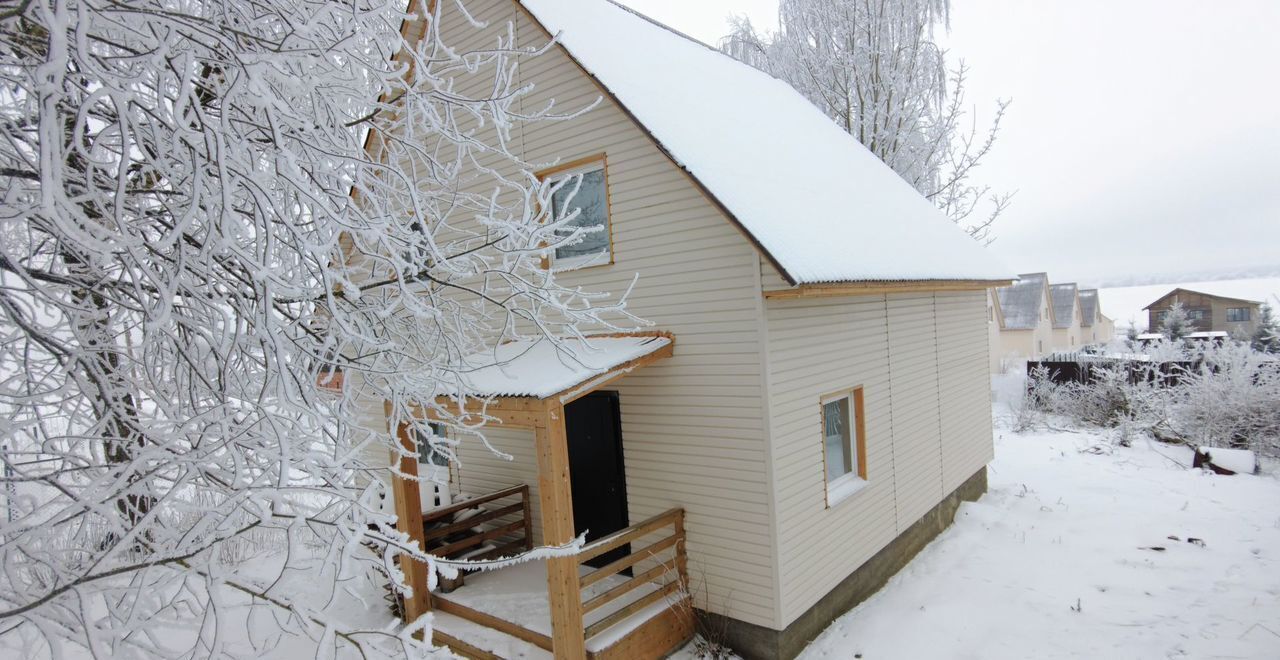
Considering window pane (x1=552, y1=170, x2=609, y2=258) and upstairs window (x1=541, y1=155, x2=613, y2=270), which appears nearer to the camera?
upstairs window (x1=541, y1=155, x2=613, y2=270)

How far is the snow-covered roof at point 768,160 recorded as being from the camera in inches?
231

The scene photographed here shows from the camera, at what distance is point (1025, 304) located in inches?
1502

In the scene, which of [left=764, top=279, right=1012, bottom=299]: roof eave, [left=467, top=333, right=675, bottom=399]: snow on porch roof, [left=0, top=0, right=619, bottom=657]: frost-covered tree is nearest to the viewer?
[left=0, top=0, right=619, bottom=657]: frost-covered tree

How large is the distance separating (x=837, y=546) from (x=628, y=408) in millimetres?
2781

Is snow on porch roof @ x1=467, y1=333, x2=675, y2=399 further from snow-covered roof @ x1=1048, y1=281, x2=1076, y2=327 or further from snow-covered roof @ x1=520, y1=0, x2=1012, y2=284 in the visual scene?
snow-covered roof @ x1=1048, y1=281, x2=1076, y2=327

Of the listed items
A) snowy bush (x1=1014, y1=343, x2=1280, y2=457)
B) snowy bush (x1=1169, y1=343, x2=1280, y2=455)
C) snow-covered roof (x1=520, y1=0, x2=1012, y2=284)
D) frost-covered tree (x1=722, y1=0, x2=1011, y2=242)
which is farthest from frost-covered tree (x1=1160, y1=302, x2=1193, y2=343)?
snow-covered roof (x1=520, y1=0, x2=1012, y2=284)

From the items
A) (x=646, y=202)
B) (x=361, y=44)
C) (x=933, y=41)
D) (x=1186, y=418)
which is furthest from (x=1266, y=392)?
(x=361, y=44)

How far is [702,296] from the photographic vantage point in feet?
19.8

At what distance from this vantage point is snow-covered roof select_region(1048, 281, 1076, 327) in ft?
140

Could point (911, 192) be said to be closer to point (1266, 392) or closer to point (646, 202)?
point (646, 202)

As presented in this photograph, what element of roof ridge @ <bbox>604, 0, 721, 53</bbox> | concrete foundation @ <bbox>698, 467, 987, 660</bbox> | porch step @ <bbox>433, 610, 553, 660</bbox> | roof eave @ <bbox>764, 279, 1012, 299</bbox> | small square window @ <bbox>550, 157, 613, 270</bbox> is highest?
roof ridge @ <bbox>604, 0, 721, 53</bbox>

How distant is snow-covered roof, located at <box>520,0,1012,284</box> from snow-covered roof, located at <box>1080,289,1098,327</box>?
152 ft

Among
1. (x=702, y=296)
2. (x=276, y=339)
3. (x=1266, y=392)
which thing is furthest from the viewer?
(x=1266, y=392)

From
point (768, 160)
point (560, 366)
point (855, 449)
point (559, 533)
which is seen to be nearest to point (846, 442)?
point (855, 449)
